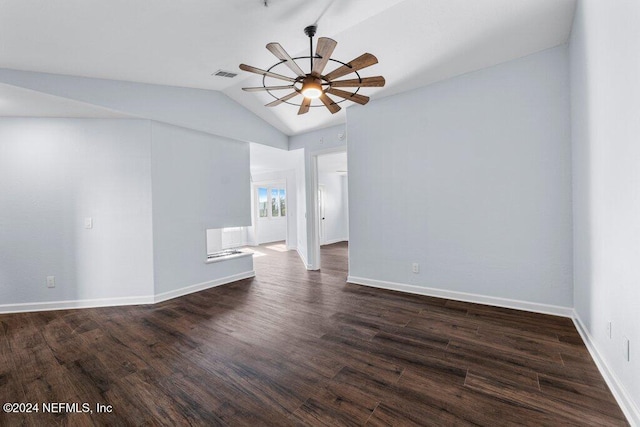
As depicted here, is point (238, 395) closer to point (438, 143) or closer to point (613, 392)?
point (613, 392)

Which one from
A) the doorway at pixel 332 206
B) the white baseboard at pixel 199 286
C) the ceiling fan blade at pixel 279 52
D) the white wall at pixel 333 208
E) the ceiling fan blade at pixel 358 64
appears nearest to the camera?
the ceiling fan blade at pixel 279 52

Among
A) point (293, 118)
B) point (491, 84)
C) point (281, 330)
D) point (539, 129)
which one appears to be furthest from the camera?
point (293, 118)

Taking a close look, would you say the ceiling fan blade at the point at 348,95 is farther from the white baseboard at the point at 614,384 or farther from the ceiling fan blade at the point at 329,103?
the white baseboard at the point at 614,384

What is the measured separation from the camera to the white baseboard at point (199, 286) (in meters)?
3.69

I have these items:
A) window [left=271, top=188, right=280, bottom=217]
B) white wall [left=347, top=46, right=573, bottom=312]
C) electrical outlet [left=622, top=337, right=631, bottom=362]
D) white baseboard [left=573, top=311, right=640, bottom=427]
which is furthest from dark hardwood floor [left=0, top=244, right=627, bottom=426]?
window [left=271, top=188, right=280, bottom=217]

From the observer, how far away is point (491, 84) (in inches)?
124

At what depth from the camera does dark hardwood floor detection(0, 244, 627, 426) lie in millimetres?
1611

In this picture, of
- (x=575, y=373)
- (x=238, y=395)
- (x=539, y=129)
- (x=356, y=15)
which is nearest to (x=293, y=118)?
(x=356, y=15)

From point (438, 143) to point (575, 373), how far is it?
2576 mm

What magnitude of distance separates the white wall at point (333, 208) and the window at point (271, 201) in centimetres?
138

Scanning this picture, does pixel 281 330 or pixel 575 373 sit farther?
pixel 281 330

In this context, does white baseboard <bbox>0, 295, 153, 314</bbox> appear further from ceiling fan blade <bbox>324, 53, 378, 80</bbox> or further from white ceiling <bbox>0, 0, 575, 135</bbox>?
ceiling fan blade <bbox>324, 53, 378, 80</bbox>

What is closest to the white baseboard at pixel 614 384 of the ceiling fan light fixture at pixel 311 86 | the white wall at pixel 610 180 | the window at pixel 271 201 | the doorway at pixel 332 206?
the white wall at pixel 610 180

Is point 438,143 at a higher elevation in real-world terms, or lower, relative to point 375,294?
higher
